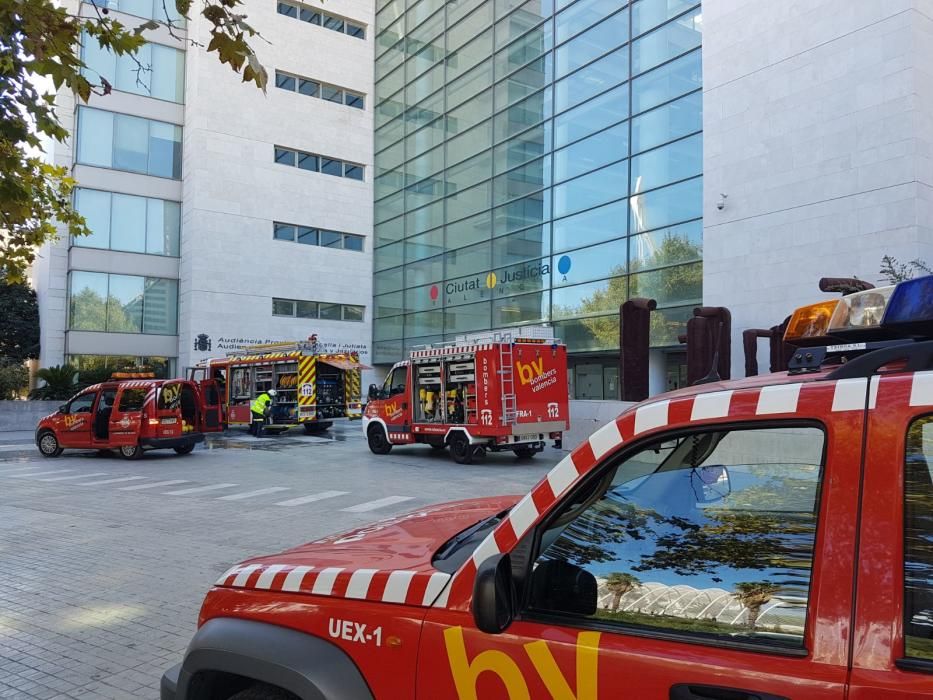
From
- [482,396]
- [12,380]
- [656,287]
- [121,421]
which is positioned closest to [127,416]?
[121,421]

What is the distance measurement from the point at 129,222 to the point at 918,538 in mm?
35610

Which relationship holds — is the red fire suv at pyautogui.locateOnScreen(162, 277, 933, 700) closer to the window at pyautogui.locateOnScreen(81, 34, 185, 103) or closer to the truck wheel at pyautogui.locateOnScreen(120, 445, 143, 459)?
the truck wheel at pyautogui.locateOnScreen(120, 445, 143, 459)

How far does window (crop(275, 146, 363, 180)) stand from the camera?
35.1 meters

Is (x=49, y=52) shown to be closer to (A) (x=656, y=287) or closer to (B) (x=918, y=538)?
(B) (x=918, y=538)

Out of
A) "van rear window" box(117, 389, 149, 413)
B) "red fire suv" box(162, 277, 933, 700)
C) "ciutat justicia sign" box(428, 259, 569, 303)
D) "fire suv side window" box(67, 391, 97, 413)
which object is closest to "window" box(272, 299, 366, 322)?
"ciutat justicia sign" box(428, 259, 569, 303)

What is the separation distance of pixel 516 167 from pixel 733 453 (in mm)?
26595

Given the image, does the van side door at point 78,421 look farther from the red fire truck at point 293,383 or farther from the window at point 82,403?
the red fire truck at point 293,383

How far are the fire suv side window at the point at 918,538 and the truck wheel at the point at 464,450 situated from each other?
1406 centimetres

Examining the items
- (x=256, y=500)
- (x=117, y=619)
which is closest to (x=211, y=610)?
(x=117, y=619)

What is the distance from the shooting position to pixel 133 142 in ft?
Result: 106

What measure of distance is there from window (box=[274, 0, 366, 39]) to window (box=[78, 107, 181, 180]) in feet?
27.7

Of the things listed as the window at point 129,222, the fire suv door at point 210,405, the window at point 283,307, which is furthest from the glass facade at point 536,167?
the fire suv door at point 210,405

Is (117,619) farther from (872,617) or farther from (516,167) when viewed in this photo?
(516,167)

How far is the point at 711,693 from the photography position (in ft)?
4.74
